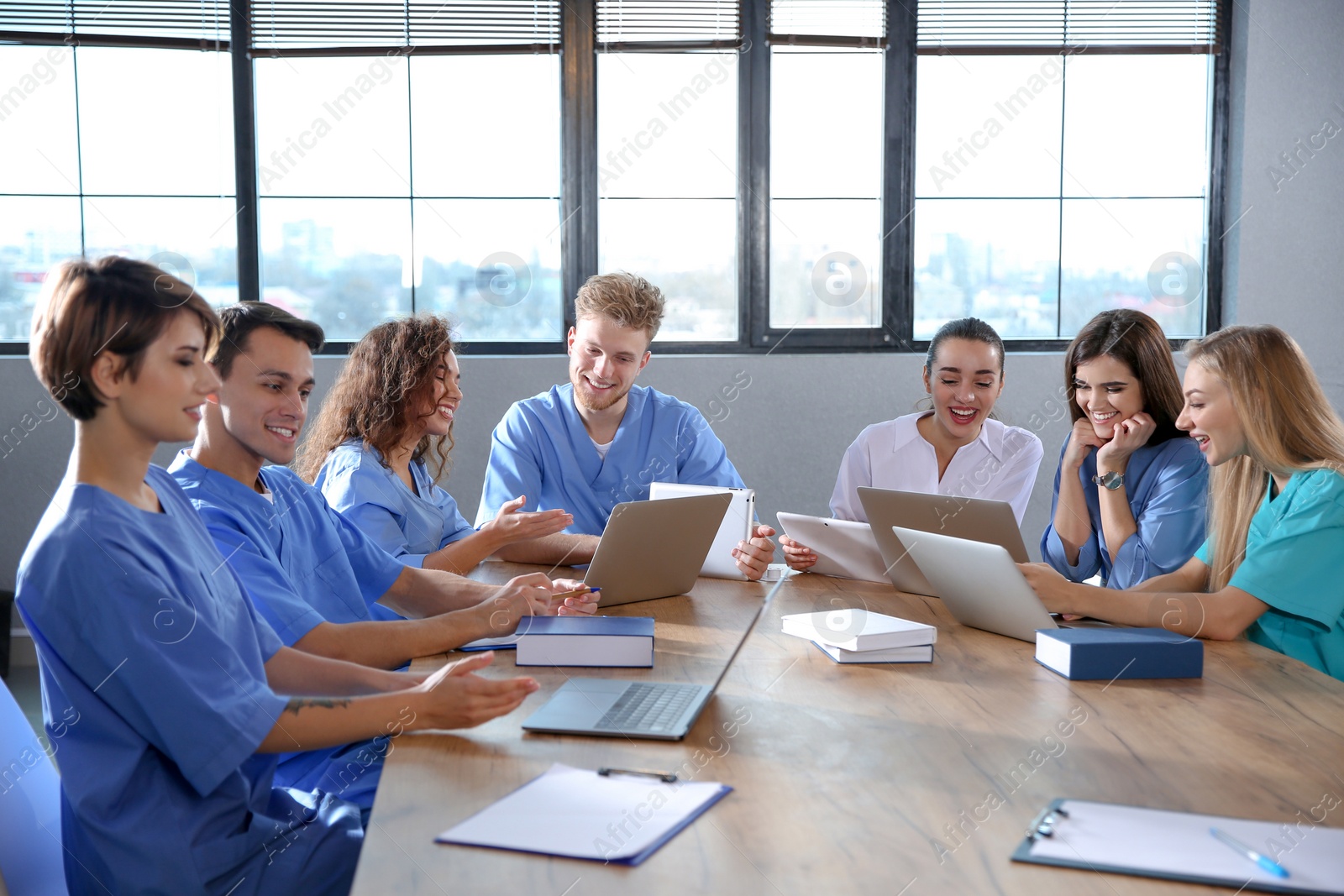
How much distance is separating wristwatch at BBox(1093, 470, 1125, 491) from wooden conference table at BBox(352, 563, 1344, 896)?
0.64 m

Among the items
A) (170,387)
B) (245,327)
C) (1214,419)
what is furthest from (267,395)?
(1214,419)

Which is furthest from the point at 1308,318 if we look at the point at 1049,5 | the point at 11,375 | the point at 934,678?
the point at 11,375

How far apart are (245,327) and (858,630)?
42.6 inches

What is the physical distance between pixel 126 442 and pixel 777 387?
2828 millimetres

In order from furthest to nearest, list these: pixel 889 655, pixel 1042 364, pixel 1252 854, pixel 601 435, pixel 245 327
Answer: pixel 1042 364
pixel 601 435
pixel 245 327
pixel 889 655
pixel 1252 854

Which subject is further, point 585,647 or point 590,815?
point 585,647

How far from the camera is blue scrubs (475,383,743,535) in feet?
8.92

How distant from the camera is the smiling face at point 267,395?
164 cm

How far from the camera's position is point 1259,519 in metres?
1.79

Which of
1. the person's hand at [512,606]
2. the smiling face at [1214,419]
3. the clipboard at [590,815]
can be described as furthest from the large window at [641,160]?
the clipboard at [590,815]

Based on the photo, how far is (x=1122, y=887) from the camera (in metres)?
0.90

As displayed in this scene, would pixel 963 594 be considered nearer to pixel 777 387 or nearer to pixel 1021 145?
pixel 777 387

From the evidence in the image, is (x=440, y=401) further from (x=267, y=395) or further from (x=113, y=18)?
(x=113, y=18)

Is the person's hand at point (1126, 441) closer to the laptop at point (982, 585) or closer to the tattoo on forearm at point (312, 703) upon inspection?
the laptop at point (982, 585)
